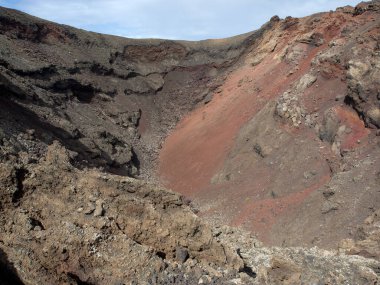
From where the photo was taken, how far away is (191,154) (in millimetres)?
26562

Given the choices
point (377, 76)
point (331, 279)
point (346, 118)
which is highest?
point (377, 76)

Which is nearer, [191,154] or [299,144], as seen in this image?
[299,144]

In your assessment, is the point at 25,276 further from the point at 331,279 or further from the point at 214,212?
the point at 214,212

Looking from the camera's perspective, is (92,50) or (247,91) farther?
(92,50)

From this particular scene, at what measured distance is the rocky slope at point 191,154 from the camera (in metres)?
6.66

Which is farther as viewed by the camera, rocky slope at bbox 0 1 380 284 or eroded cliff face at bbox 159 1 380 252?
eroded cliff face at bbox 159 1 380 252

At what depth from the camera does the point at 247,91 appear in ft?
95.7

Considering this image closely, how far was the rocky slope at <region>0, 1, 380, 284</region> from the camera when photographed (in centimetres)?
666

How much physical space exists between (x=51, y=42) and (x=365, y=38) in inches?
820

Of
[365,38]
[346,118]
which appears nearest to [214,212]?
[346,118]

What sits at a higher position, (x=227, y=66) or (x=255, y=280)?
(x=227, y=66)

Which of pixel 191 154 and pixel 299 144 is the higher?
pixel 299 144

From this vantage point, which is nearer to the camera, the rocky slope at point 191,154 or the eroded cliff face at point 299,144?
the rocky slope at point 191,154

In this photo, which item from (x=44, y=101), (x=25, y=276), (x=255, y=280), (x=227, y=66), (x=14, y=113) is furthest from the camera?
(x=227, y=66)
